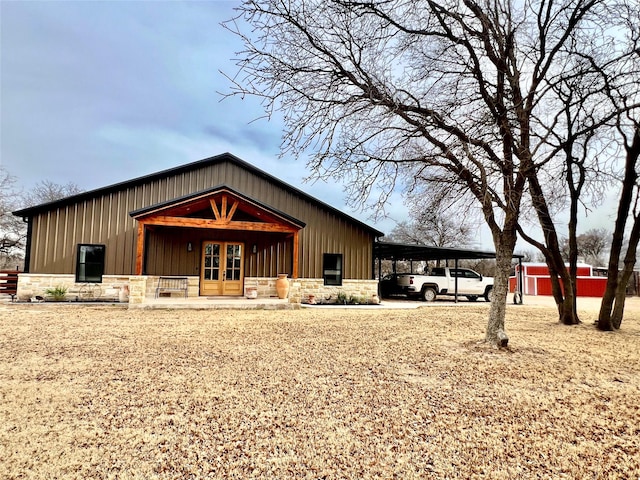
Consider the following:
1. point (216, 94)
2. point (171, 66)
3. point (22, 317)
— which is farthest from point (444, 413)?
point (22, 317)

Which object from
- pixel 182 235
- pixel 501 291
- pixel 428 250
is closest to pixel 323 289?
pixel 428 250

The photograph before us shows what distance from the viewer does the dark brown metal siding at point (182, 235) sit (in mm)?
11586

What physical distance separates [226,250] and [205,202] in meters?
2.33

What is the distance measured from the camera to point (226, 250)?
43.1ft

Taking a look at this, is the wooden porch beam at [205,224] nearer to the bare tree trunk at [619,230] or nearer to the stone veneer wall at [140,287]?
the stone veneer wall at [140,287]

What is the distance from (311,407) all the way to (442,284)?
557 inches

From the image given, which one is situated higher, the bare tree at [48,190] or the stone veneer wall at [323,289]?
the bare tree at [48,190]

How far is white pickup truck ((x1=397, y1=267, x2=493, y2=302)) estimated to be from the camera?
A: 16.0 m

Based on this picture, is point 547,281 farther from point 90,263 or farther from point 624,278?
point 90,263

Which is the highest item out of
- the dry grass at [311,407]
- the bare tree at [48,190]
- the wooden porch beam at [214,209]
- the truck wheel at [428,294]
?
the bare tree at [48,190]

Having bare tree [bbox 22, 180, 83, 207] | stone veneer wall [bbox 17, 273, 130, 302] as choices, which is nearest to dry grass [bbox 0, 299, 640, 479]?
stone veneer wall [bbox 17, 273, 130, 302]

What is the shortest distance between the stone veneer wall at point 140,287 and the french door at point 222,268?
1.03 feet

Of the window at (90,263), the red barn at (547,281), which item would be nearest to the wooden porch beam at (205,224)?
the window at (90,263)

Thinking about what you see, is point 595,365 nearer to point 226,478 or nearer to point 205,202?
point 226,478
